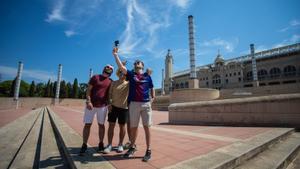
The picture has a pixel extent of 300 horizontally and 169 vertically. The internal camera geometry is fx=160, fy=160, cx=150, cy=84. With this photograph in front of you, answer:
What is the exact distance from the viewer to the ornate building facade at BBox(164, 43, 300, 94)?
4069 centimetres

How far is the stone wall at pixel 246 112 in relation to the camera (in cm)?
550

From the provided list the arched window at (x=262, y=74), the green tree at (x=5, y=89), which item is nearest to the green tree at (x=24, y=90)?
the green tree at (x=5, y=89)

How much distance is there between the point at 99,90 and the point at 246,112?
5755 mm

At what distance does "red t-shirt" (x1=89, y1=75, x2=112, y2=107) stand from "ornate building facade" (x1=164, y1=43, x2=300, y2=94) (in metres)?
46.7

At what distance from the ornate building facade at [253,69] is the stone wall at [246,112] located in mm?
41550

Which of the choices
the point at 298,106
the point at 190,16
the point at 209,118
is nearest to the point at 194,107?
the point at 209,118

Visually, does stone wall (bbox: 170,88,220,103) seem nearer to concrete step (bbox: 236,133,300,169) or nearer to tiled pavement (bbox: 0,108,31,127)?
concrete step (bbox: 236,133,300,169)

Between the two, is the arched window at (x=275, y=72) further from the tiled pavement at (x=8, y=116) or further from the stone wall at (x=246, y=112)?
the tiled pavement at (x=8, y=116)

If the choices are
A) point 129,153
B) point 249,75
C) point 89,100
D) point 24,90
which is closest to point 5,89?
point 24,90

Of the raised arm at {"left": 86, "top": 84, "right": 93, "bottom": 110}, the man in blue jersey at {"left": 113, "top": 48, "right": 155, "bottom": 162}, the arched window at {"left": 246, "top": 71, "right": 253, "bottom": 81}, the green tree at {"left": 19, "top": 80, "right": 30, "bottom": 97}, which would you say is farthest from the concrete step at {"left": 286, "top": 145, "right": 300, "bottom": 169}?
the green tree at {"left": 19, "top": 80, "right": 30, "bottom": 97}

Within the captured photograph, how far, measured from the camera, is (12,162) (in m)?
3.19

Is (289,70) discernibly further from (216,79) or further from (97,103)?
(97,103)

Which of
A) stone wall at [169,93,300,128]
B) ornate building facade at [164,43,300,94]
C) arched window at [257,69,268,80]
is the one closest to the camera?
stone wall at [169,93,300,128]

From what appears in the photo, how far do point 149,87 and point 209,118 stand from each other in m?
4.96
